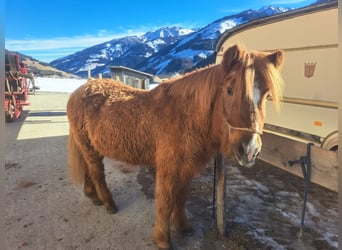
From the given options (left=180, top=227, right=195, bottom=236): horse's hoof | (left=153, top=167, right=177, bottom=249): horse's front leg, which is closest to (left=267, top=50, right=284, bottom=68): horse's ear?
(left=153, top=167, right=177, bottom=249): horse's front leg

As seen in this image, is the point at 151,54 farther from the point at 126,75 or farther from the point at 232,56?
the point at 232,56

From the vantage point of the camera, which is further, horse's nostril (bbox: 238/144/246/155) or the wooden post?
the wooden post

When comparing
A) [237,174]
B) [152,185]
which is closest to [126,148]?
[152,185]

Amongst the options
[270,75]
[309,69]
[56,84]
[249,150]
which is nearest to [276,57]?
[270,75]

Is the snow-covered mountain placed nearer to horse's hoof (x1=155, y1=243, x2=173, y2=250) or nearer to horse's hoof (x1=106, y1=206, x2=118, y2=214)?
horse's hoof (x1=106, y1=206, x2=118, y2=214)

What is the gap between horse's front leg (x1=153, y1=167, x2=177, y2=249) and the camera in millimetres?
2133

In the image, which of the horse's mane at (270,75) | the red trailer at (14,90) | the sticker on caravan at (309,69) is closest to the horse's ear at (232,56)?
the horse's mane at (270,75)

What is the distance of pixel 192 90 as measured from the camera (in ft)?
6.56

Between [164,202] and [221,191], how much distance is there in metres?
0.61

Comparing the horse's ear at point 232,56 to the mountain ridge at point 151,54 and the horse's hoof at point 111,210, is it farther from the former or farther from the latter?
the mountain ridge at point 151,54

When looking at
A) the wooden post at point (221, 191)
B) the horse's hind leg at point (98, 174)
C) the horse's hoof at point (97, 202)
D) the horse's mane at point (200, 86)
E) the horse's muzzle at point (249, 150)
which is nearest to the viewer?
the horse's muzzle at point (249, 150)

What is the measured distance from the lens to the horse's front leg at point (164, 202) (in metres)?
2.13

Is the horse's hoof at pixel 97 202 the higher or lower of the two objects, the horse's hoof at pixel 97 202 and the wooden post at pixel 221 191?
the lower

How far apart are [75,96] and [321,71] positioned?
300 cm
